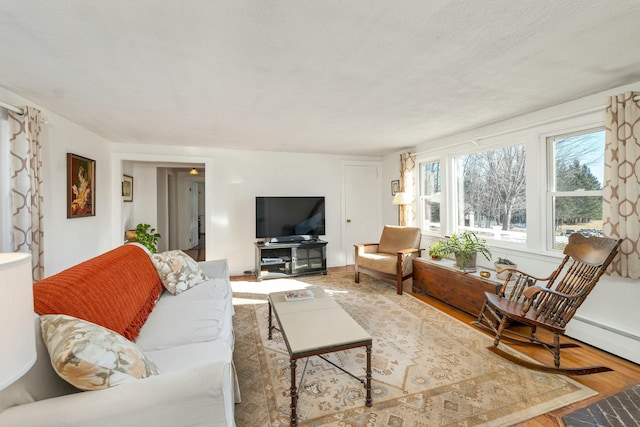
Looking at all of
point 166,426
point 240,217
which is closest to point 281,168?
point 240,217

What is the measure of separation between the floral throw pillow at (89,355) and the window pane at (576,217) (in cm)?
358

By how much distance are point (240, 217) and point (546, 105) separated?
4.30m

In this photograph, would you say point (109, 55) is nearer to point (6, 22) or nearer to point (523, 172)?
point (6, 22)

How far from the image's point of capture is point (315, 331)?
1778 millimetres

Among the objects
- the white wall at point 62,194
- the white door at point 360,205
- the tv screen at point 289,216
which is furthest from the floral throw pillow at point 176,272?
the white door at point 360,205

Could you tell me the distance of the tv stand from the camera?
15.0 feet

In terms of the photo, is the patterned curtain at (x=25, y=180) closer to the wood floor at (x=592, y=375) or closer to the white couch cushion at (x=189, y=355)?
the white couch cushion at (x=189, y=355)

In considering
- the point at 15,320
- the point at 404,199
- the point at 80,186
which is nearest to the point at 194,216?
the point at 80,186

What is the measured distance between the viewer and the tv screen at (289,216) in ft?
15.5

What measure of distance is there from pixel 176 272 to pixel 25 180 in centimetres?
145

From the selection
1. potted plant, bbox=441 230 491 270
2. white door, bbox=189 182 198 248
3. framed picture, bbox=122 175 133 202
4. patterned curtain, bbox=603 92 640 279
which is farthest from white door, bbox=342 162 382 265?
white door, bbox=189 182 198 248

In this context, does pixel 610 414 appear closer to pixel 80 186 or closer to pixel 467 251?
pixel 467 251

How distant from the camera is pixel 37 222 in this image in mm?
2514

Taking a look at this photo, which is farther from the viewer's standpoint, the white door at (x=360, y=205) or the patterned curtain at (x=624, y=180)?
the white door at (x=360, y=205)
